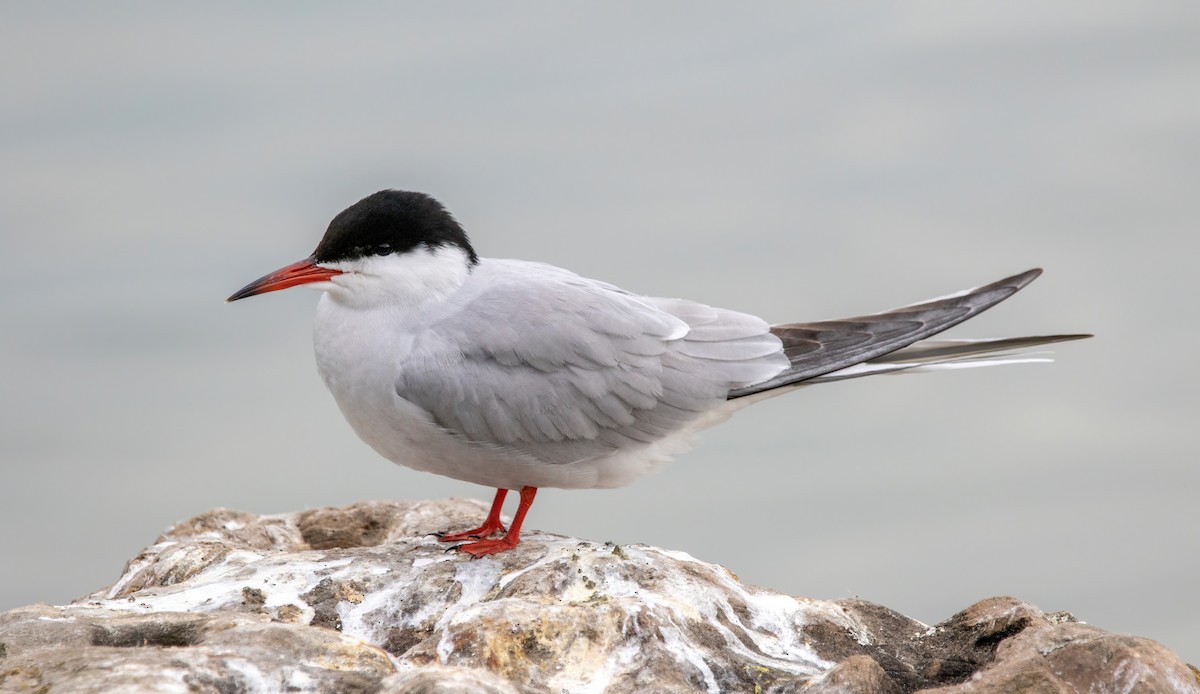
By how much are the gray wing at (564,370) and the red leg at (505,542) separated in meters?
0.32

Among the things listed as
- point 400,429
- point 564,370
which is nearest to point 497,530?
point 400,429

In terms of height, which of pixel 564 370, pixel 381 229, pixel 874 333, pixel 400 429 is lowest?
pixel 400 429

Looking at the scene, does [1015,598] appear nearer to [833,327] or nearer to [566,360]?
[833,327]

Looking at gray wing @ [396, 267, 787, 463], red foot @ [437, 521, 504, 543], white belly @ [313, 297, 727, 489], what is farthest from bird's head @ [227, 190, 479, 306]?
red foot @ [437, 521, 504, 543]

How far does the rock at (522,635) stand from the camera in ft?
13.7

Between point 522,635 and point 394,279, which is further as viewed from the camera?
point 394,279

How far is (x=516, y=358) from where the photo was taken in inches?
234

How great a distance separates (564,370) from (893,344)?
1.72 meters

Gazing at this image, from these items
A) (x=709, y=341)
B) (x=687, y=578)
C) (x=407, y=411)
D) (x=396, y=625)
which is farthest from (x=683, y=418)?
(x=396, y=625)

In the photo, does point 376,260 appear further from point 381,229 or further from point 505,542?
point 505,542

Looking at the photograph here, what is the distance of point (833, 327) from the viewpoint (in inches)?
257

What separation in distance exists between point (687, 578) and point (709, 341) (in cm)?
141

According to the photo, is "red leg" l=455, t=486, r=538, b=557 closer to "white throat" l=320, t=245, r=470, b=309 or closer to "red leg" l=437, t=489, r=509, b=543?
"red leg" l=437, t=489, r=509, b=543

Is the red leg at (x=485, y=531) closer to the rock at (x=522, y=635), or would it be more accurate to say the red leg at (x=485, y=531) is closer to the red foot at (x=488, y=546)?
the rock at (x=522, y=635)
